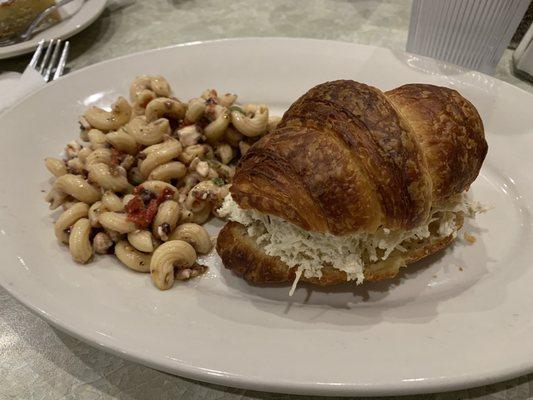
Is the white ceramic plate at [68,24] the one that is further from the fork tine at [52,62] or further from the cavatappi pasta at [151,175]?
the cavatappi pasta at [151,175]

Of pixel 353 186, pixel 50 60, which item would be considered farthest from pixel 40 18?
pixel 353 186

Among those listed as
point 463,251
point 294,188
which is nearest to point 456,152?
point 463,251

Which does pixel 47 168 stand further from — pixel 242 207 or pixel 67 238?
pixel 242 207

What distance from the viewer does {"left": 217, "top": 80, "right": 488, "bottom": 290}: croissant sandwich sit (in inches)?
43.7

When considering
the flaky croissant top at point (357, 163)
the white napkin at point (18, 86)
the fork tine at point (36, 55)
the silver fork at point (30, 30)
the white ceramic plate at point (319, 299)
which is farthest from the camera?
the silver fork at point (30, 30)

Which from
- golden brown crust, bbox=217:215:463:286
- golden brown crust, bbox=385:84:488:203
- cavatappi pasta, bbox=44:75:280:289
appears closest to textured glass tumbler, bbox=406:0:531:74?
golden brown crust, bbox=385:84:488:203

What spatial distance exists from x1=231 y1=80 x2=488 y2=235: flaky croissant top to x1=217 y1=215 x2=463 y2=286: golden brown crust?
0.13 m

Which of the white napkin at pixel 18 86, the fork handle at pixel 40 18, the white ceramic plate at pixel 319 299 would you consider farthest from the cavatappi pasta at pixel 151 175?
the fork handle at pixel 40 18

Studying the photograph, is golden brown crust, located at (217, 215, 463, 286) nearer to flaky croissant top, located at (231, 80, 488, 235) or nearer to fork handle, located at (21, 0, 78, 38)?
flaky croissant top, located at (231, 80, 488, 235)

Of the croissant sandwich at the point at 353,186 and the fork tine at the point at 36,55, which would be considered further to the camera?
the fork tine at the point at 36,55

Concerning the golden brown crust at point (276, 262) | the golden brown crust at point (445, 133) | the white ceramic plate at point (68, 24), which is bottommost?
the golden brown crust at point (276, 262)

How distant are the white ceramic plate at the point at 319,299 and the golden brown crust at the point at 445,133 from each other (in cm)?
27

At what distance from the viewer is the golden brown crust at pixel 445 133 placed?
1.19 metres

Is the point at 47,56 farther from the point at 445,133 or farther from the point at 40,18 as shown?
the point at 445,133
